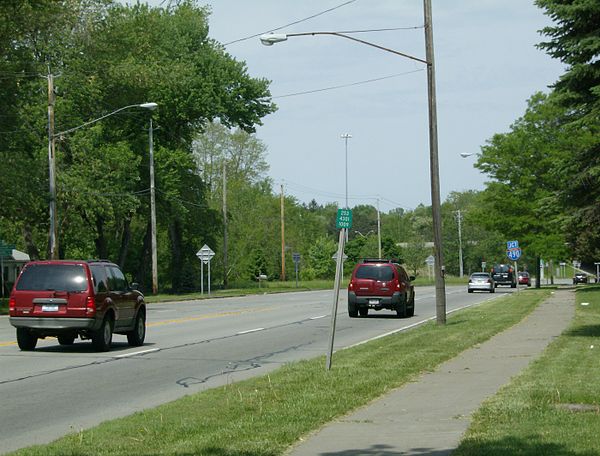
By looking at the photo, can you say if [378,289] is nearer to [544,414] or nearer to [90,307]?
[90,307]

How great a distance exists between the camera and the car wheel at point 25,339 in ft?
65.6

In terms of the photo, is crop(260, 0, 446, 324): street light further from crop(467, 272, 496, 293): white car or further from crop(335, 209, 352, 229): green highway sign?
crop(467, 272, 496, 293): white car

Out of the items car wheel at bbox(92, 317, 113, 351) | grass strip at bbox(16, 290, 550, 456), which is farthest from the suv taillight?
grass strip at bbox(16, 290, 550, 456)

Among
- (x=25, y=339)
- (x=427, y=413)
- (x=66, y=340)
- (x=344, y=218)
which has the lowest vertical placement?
(x=427, y=413)

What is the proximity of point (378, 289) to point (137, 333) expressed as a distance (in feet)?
44.3

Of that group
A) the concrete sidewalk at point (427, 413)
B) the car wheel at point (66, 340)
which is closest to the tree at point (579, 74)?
the concrete sidewalk at point (427, 413)

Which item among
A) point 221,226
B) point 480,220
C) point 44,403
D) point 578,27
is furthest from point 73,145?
point 44,403

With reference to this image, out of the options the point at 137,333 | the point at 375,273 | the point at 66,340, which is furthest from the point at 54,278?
the point at 375,273

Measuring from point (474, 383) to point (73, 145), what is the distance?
1768 inches

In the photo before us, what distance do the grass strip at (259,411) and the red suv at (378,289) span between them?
15457mm

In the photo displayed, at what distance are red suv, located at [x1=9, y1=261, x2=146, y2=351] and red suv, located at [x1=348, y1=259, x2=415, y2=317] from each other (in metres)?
14.4

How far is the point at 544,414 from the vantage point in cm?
1019

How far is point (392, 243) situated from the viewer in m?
130

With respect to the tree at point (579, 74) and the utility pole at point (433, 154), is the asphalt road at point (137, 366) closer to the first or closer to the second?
the utility pole at point (433, 154)
